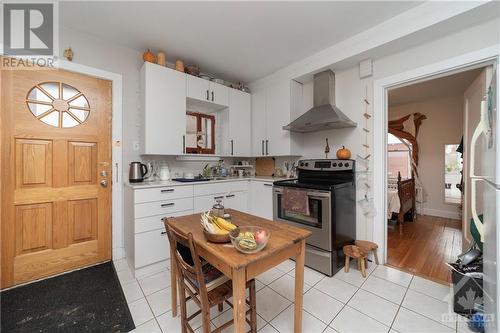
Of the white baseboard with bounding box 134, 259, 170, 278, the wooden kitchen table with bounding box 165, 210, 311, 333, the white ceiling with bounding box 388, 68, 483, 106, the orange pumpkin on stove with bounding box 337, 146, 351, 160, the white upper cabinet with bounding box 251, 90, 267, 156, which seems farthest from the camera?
Answer: the white upper cabinet with bounding box 251, 90, 267, 156

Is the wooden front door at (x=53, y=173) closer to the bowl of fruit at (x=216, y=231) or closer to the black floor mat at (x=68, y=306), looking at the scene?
the black floor mat at (x=68, y=306)

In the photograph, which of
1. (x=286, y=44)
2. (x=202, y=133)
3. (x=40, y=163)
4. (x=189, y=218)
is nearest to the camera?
(x=189, y=218)

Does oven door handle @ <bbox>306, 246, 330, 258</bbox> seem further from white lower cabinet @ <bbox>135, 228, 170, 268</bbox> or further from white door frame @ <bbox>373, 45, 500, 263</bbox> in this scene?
white lower cabinet @ <bbox>135, 228, 170, 268</bbox>

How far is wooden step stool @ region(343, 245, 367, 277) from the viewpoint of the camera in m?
2.10

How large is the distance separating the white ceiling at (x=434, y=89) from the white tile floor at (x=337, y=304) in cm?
283

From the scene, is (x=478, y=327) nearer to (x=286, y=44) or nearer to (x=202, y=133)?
(x=286, y=44)

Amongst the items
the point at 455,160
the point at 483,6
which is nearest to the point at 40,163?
the point at 483,6

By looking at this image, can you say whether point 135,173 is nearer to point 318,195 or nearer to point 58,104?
point 58,104

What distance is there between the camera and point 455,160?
4312 millimetres

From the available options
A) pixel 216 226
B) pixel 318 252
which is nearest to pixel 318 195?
pixel 318 252

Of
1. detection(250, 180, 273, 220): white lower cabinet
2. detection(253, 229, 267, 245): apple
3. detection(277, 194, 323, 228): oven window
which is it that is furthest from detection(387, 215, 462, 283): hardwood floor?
detection(253, 229, 267, 245): apple

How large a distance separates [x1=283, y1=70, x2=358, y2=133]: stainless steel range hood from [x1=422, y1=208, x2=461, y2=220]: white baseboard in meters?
3.59

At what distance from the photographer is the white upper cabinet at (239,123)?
10.8 ft

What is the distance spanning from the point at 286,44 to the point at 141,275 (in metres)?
3.09
